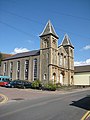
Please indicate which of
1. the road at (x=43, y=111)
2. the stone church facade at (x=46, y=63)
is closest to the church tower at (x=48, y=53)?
the stone church facade at (x=46, y=63)

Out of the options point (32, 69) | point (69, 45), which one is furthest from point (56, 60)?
point (69, 45)

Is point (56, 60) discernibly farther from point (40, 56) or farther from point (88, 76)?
point (88, 76)

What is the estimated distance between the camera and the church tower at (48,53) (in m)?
47.4

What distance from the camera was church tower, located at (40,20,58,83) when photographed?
4738cm

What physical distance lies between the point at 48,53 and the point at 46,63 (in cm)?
268

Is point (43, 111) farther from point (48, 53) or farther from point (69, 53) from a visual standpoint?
point (69, 53)

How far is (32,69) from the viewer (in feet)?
170

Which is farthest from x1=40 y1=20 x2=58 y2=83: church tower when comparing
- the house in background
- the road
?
the road

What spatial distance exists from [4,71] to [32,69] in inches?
527

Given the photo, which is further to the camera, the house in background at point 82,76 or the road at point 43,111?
the house in background at point 82,76

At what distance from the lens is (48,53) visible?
159 feet

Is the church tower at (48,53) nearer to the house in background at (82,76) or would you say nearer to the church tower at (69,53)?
the church tower at (69,53)

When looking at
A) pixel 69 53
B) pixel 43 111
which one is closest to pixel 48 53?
pixel 69 53

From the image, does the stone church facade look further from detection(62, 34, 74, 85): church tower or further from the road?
the road
